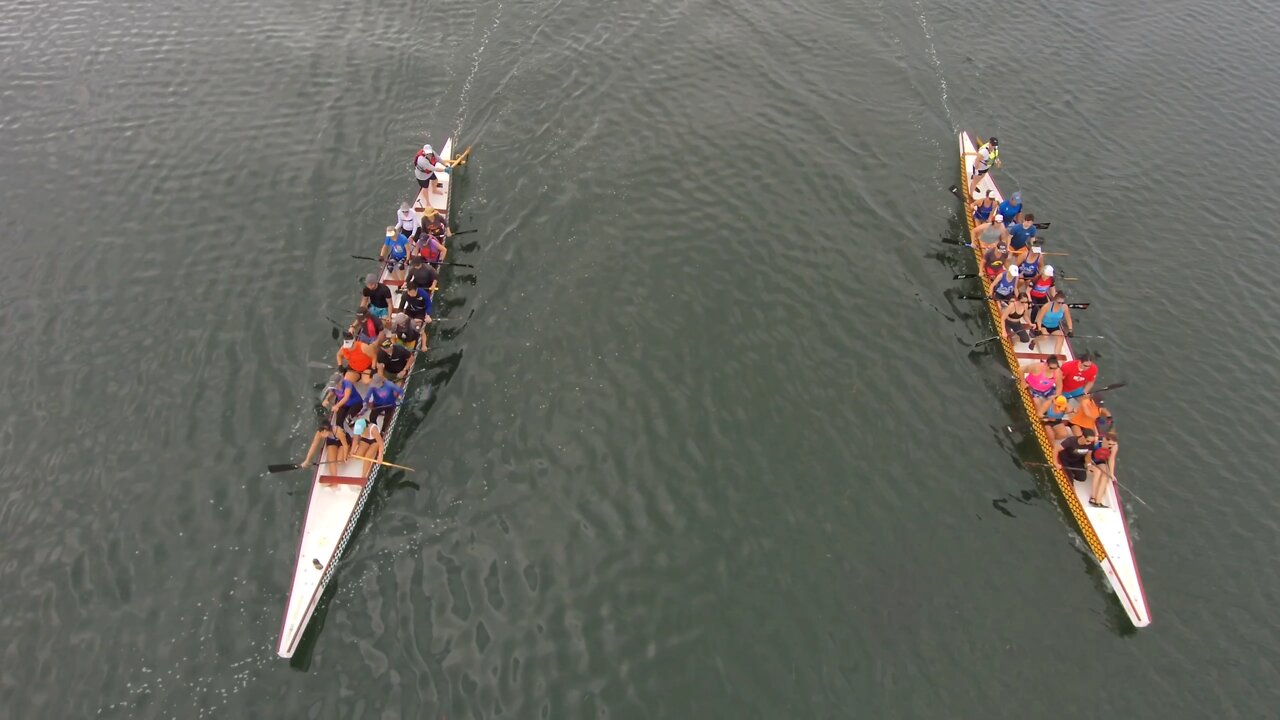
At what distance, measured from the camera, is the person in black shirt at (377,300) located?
72.1ft

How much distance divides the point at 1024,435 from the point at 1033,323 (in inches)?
180

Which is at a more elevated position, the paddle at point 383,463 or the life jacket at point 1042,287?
the life jacket at point 1042,287

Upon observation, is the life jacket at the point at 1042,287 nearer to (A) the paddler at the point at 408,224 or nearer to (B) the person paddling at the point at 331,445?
(A) the paddler at the point at 408,224

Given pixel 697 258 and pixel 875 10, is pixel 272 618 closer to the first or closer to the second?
pixel 697 258

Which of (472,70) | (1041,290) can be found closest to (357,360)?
(472,70)

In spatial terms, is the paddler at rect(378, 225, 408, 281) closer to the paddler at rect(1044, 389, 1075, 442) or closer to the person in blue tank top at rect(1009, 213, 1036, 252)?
the paddler at rect(1044, 389, 1075, 442)

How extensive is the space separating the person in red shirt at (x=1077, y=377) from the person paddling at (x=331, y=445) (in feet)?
71.0

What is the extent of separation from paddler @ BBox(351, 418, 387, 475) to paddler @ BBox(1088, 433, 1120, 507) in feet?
66.6

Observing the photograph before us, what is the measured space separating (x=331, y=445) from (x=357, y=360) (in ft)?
8.39

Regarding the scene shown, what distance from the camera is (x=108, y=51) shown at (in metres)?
33.9

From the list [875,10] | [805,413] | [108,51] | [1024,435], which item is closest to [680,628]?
[805,413]

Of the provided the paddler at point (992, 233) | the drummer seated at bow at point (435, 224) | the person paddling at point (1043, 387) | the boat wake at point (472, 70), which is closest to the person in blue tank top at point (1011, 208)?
the paddler at point (992, 233)

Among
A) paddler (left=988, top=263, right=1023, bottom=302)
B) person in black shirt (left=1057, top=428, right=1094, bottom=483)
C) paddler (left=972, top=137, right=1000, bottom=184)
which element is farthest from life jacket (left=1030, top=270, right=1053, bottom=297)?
paddler (left=972, top=137, right=1000, bottom=184)

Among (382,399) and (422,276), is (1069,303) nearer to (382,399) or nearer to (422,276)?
(422,276)
